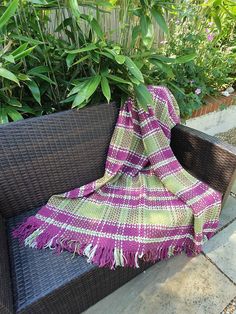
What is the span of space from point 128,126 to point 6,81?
70 centimetres

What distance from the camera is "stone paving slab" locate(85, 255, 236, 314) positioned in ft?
4.01

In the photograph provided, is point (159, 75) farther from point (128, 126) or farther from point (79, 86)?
point (79, 86)

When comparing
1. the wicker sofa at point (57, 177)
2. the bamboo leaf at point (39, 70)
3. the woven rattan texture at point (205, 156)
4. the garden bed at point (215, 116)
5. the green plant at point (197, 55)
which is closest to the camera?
the wicker sofa at point (57, 177)

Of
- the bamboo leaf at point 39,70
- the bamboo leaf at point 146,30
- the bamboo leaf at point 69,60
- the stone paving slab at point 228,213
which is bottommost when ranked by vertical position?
the stone paving slab at point 228,213

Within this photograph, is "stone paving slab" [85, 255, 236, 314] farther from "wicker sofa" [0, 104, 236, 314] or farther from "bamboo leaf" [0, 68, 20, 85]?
"bamboo leaf" [0, 68, 20, 85]

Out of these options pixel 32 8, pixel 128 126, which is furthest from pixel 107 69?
pixel 32 8

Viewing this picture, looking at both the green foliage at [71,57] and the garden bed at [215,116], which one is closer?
the green foliage at [71,57]

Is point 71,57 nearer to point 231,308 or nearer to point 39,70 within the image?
point 39,70

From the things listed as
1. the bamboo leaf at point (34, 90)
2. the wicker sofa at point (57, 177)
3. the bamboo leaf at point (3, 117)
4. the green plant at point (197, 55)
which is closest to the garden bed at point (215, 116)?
the green plant at point (197, 55)

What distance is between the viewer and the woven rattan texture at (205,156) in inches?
51.6

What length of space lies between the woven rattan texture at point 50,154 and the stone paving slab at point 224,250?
87 cm

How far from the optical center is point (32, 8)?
4.01 ft

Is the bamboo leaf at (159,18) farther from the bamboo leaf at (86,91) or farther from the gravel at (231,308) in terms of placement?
the gravel at (231,308)

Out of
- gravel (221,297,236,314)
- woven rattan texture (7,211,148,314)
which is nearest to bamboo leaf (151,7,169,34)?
woven rattan texture (7,211,148,314)
